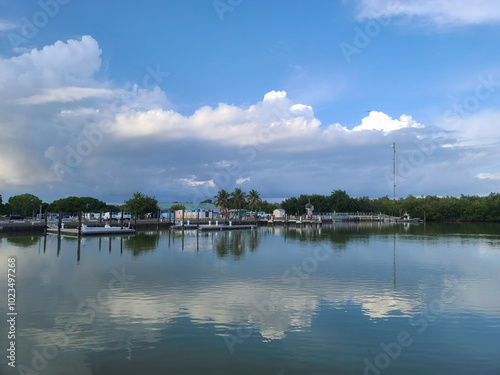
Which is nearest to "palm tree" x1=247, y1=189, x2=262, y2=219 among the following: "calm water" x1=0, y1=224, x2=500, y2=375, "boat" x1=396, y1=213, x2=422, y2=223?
"boat" x1=396, y1=213, x2=422, y2=223

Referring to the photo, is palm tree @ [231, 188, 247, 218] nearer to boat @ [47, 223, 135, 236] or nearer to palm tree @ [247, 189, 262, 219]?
palm tree @ [247, 189, 262, 219]

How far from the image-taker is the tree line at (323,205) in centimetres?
11231

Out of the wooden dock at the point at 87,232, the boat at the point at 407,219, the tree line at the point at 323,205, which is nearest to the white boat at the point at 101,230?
the wooden dock at the point at 87,232

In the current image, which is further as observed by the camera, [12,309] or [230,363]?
[12,309]

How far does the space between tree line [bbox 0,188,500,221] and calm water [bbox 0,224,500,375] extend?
6827 centimetres

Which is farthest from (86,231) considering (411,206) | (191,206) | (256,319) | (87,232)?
(411,206)

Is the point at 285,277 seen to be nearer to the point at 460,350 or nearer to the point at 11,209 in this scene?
the point at 460,350

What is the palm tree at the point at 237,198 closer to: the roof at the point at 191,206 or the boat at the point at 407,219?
the roof at the point at 191,206

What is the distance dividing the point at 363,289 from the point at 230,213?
9829cm

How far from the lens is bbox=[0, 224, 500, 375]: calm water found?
1104 cm

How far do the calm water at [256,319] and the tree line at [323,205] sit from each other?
224 feet

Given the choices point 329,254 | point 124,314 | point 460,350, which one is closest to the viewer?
point 460,350

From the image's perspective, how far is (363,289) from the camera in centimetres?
2042

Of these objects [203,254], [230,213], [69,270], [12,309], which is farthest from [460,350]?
[230,213]
